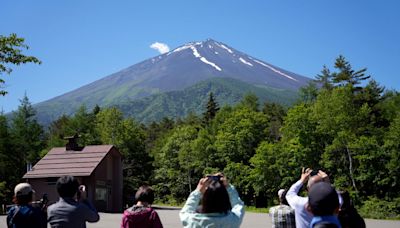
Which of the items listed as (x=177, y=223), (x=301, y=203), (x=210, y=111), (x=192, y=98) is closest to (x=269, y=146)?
(x=177, y=223)

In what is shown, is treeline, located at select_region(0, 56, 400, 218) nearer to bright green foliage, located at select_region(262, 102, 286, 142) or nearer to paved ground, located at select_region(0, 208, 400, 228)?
bright green foliage, located at select_region(262, 102, 286, 142)

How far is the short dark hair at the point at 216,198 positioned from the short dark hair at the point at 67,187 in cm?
151

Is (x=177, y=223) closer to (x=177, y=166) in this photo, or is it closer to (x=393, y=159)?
(x=393, y=159)

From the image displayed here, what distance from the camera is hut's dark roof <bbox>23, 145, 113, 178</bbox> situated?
3431 cm

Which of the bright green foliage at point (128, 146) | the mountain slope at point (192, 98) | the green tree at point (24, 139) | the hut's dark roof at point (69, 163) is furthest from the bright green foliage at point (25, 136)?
the mountain slope at point (192, 98)

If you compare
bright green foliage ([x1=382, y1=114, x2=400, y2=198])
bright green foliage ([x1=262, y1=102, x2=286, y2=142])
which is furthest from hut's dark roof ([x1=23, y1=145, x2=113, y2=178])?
bright green foliage ([x1=382, y1=114, x2=400, y2=198])

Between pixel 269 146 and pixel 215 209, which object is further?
pixel 269 146

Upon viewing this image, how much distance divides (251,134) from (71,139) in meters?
19.0

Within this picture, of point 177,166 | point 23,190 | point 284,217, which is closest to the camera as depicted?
point 23,190

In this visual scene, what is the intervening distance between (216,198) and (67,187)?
1.66 metres

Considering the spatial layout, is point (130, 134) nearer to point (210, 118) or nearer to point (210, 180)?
point (210, 118)

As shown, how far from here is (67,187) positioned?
4.62m

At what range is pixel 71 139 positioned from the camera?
1496 inches

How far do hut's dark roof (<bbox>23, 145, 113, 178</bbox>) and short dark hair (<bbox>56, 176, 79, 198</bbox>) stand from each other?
29755mm
